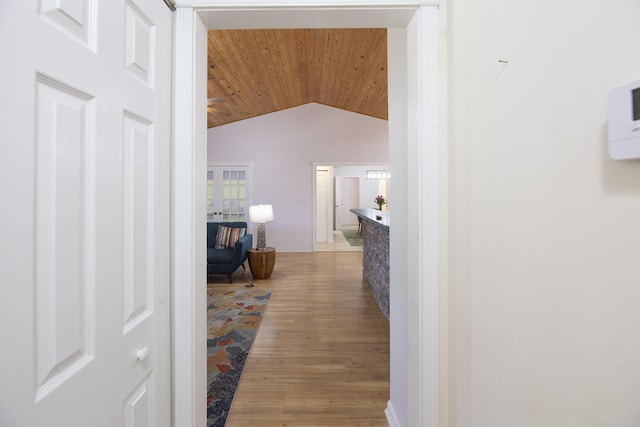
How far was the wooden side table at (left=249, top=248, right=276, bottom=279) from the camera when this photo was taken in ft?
15.8

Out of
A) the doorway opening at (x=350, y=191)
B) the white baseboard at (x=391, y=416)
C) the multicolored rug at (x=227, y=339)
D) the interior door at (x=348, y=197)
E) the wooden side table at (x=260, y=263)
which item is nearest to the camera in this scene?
the white baseboard at (x=391, y=416)

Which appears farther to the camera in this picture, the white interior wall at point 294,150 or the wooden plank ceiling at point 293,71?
the white interior wall at point 294,150

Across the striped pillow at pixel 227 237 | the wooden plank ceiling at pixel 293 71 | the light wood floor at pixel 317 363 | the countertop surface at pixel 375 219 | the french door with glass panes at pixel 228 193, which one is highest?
the wooden plank ceiling at pixel 293 71

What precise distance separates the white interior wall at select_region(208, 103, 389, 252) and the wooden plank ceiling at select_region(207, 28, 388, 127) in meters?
0.28

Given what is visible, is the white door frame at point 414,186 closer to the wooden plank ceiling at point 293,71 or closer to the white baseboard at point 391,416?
the white baseboard at point 391,416

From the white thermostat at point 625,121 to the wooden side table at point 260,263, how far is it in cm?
467

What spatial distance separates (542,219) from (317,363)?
2174mm

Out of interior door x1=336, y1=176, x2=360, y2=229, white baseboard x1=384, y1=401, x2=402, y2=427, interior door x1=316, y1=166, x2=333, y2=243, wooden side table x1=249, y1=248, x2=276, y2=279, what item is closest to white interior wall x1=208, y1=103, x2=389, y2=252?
interior door x1=316, y1=166, x2=333, y2=243

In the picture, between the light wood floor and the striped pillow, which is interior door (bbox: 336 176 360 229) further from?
the light wood floor

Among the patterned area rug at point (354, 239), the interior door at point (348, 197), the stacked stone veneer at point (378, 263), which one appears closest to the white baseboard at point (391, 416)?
the stacked stone veneer at point (378, 263)

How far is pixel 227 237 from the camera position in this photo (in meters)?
4.94

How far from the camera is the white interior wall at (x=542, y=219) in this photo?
0.49m

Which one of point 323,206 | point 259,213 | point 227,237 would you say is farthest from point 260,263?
point 323,206

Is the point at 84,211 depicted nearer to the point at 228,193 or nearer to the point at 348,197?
the point at 228,193
